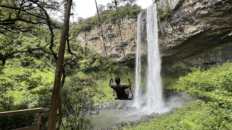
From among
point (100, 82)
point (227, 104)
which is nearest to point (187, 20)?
point (227, 104)

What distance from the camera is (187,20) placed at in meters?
11.2

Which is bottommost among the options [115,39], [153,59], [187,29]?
[153,59]

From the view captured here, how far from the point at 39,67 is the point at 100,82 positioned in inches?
395

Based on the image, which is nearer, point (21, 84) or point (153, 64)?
point (21, 84)

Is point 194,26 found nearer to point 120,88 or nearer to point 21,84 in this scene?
point 120,88

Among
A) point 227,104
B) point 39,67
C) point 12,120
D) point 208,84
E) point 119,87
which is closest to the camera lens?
point 227,104

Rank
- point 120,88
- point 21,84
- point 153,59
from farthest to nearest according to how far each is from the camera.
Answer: point 153,59 < point 21,84 < point 120,88

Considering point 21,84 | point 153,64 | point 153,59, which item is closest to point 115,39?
point 153,59

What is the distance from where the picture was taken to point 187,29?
38.1 ft

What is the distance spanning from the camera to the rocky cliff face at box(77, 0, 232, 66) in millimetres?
9727

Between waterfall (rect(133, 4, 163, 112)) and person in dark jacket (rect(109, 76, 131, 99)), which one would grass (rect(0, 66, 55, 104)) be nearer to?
person in dark jacket (rect(109, 76, 131, 99))

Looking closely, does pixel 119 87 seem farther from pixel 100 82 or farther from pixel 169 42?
pixel 100 82

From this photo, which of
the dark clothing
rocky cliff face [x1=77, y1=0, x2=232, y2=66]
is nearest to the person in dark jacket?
the dark clothing

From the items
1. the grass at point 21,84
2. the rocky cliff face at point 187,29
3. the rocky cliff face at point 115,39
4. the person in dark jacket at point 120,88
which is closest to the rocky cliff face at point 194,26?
the rocky cliff face at point 187,29
